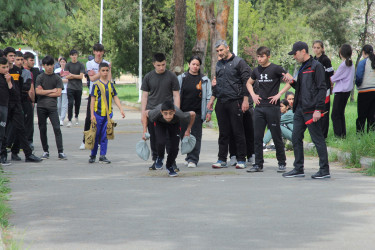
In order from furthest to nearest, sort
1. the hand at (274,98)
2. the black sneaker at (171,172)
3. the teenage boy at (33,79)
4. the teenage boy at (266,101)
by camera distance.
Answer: the teenage boy at (33,79)
the teenage boy at (266,101)
the hand at (274,98)
the black sneaker at (171,172)

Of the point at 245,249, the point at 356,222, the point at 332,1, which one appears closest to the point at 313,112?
the point at 356,222

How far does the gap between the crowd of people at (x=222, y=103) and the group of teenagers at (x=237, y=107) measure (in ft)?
0.04

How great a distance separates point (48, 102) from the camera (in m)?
12.6

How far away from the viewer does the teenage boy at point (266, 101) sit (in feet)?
34.6

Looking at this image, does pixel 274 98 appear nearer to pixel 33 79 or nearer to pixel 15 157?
pixel 15 157

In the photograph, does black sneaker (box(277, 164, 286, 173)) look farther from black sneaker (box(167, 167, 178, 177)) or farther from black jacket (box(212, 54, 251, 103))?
black sneaker (box(167, 167, 178, 177))

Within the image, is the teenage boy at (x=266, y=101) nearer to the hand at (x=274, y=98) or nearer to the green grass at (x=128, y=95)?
the hand at (x=274, y=98)

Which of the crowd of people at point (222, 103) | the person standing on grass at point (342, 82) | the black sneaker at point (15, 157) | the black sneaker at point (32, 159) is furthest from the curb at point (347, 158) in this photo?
the black sneaker at point (15, 157)

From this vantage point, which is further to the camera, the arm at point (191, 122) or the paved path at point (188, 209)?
the arm at point (191, 122)

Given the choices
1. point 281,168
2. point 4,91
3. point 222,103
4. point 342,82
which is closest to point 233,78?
point 222,103

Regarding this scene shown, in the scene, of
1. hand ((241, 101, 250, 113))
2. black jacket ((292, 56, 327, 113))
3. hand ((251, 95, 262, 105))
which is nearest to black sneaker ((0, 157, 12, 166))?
hand ((241, 101, 250, 113))

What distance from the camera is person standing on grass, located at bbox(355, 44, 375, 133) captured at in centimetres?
1298

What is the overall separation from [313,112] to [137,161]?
374cm

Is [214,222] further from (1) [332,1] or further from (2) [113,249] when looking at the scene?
(1) [332,1]
